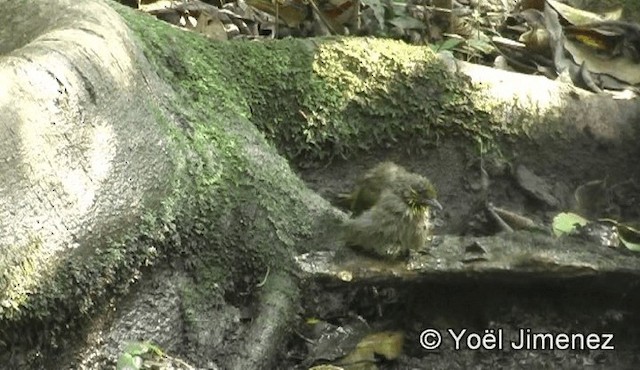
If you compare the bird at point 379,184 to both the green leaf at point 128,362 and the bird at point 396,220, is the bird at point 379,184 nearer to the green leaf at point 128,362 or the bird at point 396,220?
the bird at point 396,220

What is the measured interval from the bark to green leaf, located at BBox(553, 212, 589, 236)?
0.68 metres

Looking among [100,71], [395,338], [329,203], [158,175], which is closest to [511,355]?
[395,338]

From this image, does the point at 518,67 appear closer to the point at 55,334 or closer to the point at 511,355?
the point at 511,355

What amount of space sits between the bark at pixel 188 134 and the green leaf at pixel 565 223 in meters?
0.68

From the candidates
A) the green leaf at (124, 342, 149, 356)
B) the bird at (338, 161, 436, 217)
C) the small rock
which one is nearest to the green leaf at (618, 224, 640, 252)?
the small rock

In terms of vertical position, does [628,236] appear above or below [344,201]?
below

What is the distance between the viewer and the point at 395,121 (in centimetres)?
613

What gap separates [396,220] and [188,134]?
934 mm

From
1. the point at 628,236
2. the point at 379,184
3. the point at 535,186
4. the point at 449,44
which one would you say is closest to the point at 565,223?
the point at 628,236

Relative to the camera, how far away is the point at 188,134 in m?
5.11

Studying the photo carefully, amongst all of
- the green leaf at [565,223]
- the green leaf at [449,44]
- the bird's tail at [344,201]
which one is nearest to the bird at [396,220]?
the bird's tail at [344,201]

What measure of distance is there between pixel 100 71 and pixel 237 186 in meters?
0.79

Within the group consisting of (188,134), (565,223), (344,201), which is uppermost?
(188,134)

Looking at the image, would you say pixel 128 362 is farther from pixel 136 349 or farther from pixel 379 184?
pixel 379 184
